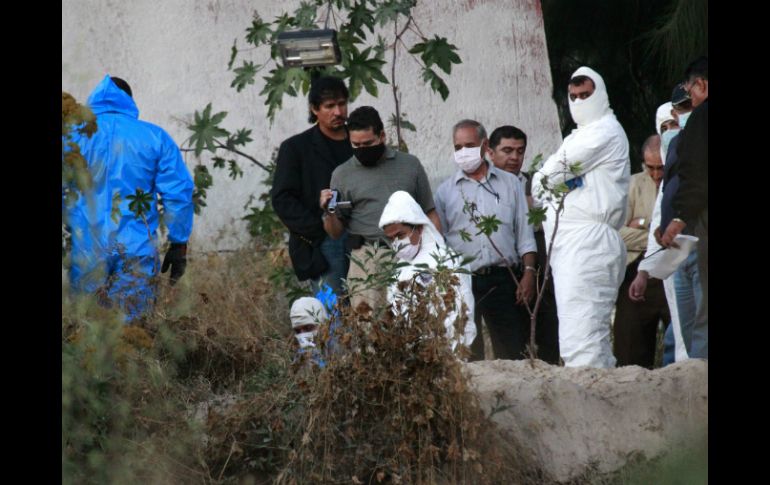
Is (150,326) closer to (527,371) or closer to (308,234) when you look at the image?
(308,234)

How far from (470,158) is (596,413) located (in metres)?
1.65

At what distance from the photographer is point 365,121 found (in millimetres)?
6438

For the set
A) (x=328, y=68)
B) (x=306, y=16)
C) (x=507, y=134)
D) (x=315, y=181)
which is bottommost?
(x=315, y=181)

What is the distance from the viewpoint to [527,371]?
19.2 ft

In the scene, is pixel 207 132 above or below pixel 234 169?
above

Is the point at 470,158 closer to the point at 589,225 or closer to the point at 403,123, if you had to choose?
the point at 589,225

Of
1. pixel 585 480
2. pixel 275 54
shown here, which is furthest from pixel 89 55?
pixel 585 480

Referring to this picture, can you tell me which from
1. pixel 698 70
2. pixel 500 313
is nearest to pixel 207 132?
pixel 500 313

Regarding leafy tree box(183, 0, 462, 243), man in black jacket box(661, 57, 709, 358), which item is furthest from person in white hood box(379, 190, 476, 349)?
leafy tree box(183, 0, 462, 243)

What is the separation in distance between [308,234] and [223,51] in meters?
2.73

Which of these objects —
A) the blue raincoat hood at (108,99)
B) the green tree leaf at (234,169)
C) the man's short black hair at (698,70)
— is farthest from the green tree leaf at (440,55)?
the man's short black hair at (698,70)

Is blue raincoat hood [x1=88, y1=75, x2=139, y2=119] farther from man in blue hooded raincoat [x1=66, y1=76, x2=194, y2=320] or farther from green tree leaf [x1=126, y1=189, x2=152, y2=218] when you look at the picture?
green tree leaf [x1=126, y1=189, x2=152, y2=218]

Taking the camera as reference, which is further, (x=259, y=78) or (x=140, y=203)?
(x=259, y=78)
